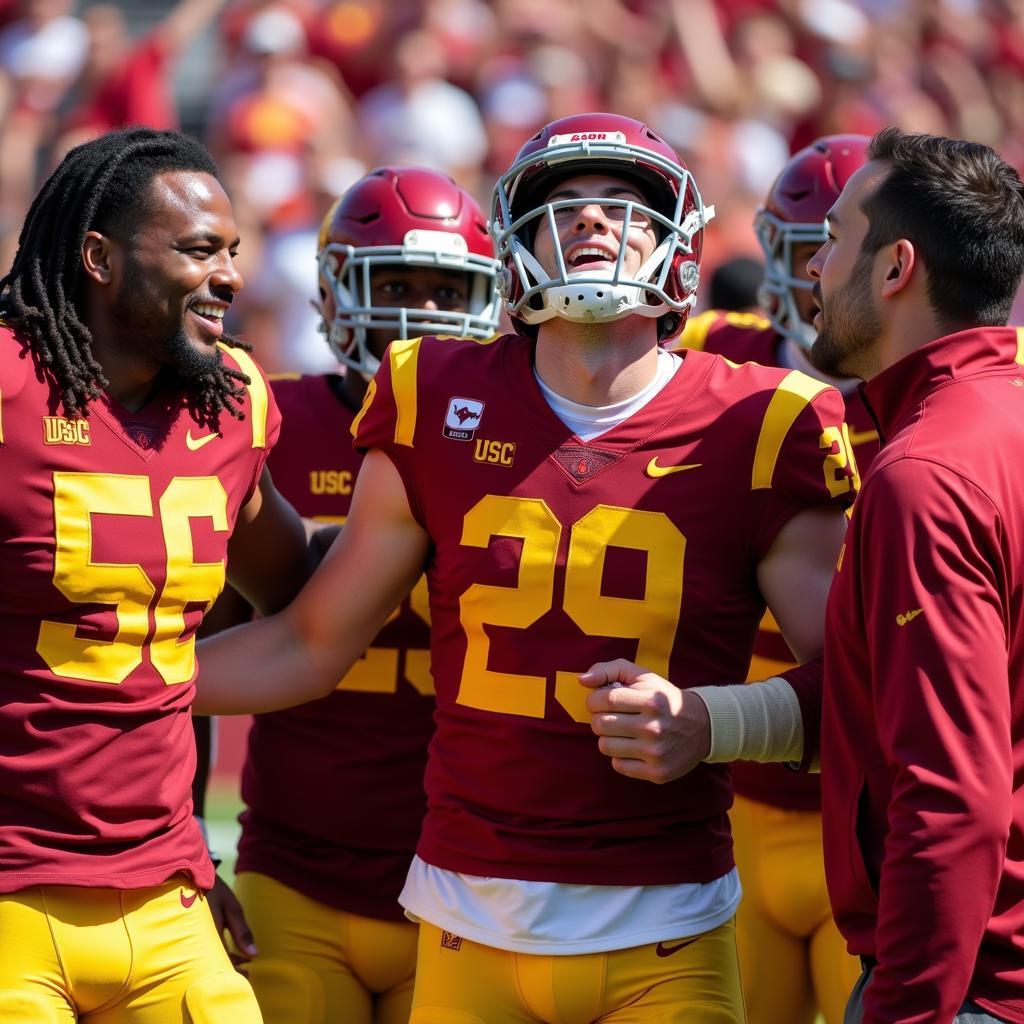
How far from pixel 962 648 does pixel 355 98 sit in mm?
8143

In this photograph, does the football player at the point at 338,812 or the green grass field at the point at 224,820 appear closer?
the football player at the point at 338,812

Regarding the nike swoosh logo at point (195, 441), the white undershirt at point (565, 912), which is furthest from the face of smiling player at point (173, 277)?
the white undershirt at point (565, 912)

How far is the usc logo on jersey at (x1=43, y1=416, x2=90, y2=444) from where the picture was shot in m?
2.67

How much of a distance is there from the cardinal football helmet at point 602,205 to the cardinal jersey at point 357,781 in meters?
0.81

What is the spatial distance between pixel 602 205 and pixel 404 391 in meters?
0.49

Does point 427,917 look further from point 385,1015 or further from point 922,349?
point 922,349

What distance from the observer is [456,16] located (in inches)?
385

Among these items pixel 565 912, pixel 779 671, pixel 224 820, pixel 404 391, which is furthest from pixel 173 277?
pixel 224 820

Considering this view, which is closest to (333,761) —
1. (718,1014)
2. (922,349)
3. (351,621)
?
(351,621)

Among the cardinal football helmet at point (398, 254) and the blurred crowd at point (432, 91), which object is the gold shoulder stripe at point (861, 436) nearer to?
the cardinal football helmet at point (398, 254)

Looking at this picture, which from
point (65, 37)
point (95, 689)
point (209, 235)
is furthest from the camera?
point (65, 37)

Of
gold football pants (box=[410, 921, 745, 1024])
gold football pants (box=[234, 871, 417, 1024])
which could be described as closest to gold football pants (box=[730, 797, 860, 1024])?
gold football pants (box=[234, 871, 417, 1024])

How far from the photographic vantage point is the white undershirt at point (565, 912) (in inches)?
105

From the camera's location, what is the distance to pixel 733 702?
268 centimetres
